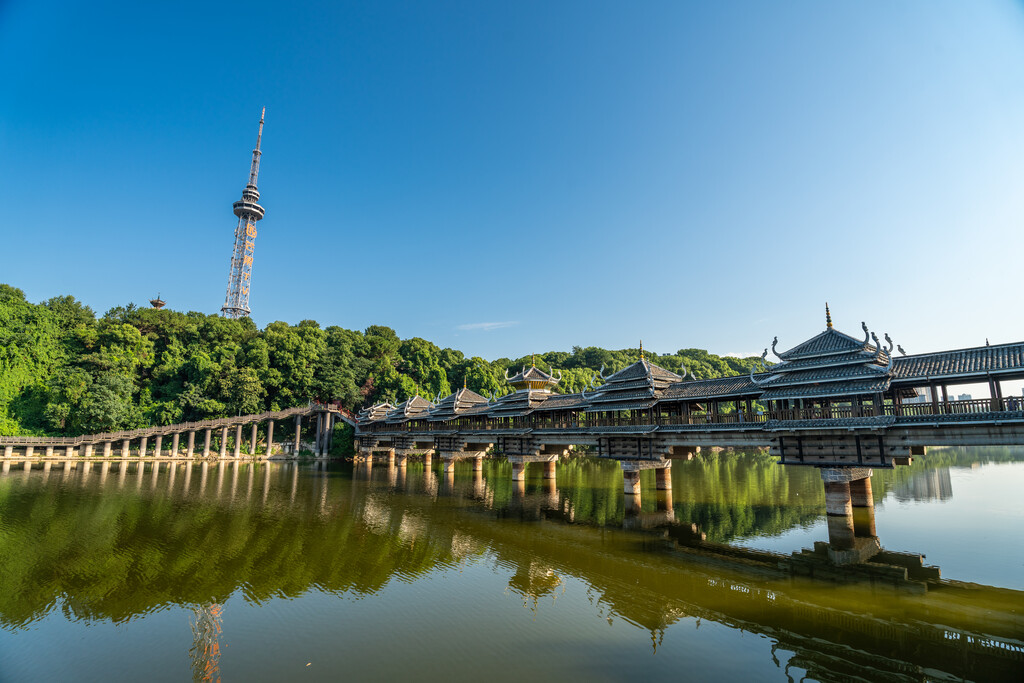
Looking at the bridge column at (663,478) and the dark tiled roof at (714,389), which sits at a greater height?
the dark tiled roof at (714,389)

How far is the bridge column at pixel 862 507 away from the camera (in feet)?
68.5

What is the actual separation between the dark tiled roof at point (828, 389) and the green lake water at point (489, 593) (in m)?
6.19

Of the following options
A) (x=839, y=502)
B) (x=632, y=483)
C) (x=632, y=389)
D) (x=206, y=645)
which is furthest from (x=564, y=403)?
(x=206, y=645)

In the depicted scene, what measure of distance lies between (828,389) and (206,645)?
933 inches

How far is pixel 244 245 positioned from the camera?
90.8m

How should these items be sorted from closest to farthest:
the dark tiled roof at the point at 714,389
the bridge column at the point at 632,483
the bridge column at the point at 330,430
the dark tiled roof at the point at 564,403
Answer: the dark tiled roof at the point at 714,389
the bridge column at the point at 632,483
the dark tiled roof at the point at 564,403
the bridge column at the point at 330,430

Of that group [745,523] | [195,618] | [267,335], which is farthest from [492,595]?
[267,335]

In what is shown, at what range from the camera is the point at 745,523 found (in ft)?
75.7

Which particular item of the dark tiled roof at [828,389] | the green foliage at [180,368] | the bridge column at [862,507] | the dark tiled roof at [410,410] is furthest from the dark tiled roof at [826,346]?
the dark tiled roof at [410,410]

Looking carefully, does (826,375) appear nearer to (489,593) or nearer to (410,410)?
(489,593)

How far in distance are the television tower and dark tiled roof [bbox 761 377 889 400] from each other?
303ft

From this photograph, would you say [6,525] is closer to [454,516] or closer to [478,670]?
[454,516]

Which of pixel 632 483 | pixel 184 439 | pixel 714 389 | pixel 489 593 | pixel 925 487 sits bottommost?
pixel 489 593

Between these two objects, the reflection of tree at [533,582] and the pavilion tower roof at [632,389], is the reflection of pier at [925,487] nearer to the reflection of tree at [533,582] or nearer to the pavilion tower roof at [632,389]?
the pavilion tower roof at [632,389]
